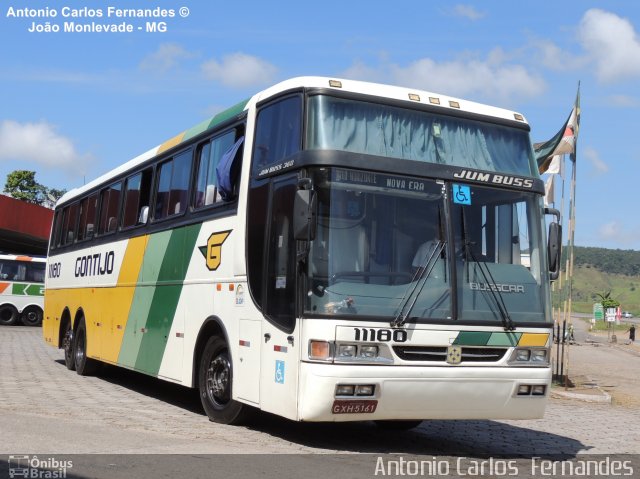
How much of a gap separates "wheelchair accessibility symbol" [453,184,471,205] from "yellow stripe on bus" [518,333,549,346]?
143 cm

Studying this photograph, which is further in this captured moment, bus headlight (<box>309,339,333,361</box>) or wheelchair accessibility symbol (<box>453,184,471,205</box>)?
wheelchair accessibility symbol (<box>453,184,471,205</box>)

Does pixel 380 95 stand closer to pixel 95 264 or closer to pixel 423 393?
pixel 423 393

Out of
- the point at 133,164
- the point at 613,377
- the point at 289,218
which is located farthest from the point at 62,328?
the point at 613,377

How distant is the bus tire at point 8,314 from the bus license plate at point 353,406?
34166 millimetres

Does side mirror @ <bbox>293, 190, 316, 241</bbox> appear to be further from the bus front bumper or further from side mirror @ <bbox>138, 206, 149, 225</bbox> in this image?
side mirror @ <bbox>138, 206, 149, 225</bbox>

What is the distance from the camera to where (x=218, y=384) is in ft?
34.0

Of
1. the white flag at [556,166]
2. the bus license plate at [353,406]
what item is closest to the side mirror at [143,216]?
the bus license plate at [353,406]

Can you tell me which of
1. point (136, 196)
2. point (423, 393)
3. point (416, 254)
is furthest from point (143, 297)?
point (423, 393)

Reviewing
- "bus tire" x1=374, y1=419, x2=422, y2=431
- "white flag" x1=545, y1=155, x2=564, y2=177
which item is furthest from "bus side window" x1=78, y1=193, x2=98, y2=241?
"white flag" x1=545, y1=155, x2=564, y2=177

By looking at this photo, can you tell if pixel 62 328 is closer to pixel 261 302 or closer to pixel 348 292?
pixel 261 302

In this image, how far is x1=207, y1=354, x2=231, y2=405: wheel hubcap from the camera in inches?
400

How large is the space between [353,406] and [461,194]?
2.36 meters

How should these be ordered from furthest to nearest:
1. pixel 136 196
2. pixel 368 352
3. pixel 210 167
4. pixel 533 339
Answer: pixel 136 196
pixel 210 167
pixel 533 339
pixel 368 352

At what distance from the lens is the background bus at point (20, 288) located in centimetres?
3953
